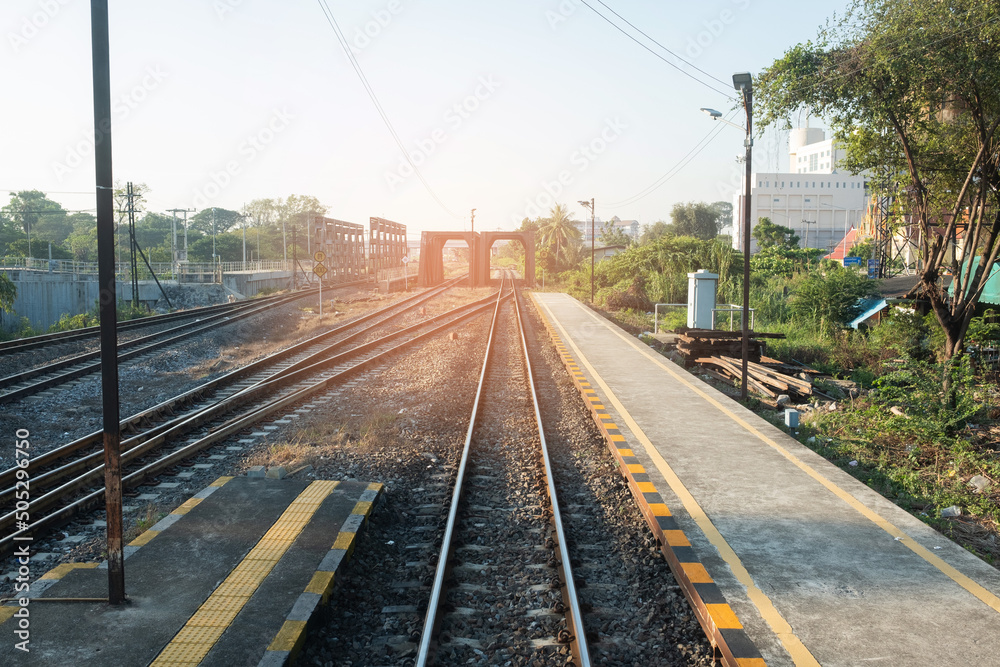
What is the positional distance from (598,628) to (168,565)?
3.22m

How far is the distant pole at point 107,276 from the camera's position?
4453 mm

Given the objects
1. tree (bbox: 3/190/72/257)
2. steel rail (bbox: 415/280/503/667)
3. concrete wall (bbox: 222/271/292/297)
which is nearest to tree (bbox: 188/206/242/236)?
tree (bbox: 3/190/72/257)

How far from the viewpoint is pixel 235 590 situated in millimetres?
4758

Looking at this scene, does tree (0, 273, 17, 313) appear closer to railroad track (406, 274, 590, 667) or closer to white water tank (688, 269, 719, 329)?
railroad track (406, 274, 590, 667)

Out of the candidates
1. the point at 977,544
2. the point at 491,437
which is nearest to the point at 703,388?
the point at 491,437

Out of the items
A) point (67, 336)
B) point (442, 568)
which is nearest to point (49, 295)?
point (67, 336)

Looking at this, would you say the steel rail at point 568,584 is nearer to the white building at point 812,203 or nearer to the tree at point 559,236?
the tree at point 559,236

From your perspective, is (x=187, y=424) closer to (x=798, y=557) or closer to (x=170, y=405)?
(x=170, y=405)

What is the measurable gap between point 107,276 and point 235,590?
7.63 feet

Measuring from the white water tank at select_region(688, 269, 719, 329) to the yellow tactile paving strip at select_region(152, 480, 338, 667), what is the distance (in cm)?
1587

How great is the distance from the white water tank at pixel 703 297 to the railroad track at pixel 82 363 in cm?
1525

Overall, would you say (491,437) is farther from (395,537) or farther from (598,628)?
(598,628)

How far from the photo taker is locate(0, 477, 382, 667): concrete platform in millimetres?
4039

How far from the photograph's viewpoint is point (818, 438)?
9.78 metres
